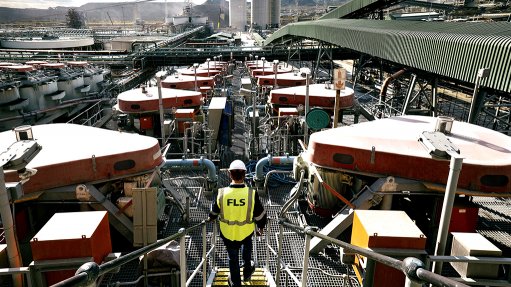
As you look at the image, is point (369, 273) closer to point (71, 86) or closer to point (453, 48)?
point (453, 48)

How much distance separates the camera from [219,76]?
27.5 meters

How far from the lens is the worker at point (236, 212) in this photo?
5641mm

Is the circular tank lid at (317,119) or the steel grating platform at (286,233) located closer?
the steel grating platform at (286,233)

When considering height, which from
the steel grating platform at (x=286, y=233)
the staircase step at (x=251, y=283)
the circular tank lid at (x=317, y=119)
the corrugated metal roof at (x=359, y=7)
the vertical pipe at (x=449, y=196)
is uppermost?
the corrugated metal roof at (x=359, y=7)

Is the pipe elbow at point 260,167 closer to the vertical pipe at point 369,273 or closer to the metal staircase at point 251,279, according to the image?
the metal staircase at point 251,279

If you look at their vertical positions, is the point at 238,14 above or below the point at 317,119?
above

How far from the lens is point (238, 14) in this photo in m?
140

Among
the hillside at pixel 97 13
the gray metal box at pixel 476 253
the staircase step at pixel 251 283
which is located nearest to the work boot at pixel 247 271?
the staircase step at pixel 251 283

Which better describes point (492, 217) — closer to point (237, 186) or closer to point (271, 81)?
point (237, 186)

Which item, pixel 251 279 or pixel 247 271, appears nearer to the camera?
pixel 247 271

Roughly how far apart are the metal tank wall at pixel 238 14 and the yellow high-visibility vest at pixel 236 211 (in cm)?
14077

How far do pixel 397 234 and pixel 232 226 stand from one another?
2.49m

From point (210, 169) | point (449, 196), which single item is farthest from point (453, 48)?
point (449, 196)

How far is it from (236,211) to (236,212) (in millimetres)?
22
